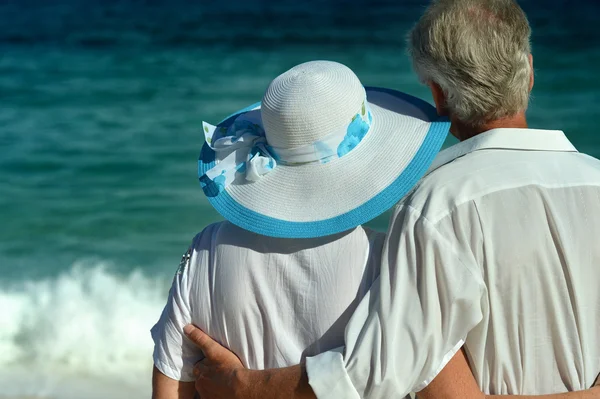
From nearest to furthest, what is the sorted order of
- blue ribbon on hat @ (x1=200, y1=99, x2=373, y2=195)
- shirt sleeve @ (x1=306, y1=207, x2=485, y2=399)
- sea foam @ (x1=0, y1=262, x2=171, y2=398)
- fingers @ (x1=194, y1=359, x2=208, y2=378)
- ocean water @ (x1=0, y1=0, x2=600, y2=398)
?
shirt sleeve @ (x1=306, y1=207, x2=485, y2=399), blue ribbon on hat @ (x1=200, y1=99, x2=373, y2=195), fingers @ (x1=194, y1=359, x2=208, y2=378), sea foam @ (x1=0, y1=262, x2=171, y2=398), ocean water @ (x1=0, y1=0, x2=600, y2=398)

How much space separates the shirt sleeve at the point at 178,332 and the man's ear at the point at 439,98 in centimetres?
56

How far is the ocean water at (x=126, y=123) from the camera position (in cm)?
456

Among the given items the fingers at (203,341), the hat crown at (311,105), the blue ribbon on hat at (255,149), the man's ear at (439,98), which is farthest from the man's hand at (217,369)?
the man's ear at (439,98)

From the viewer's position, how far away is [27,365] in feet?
14.1

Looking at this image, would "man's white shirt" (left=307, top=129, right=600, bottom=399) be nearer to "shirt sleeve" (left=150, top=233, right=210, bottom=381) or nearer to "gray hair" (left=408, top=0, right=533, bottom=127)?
"gray hair" (left=408, top=0, right=533, bottom=127)

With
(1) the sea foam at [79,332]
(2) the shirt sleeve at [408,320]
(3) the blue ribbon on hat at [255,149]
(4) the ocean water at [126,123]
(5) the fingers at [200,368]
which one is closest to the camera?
(2) the shirt sleeve at [408,320]

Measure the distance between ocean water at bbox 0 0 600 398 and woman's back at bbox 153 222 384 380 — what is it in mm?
2327

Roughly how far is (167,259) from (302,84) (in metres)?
3.83

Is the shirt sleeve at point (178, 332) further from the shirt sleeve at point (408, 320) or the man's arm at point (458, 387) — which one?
the man's arm at point (458, 387)

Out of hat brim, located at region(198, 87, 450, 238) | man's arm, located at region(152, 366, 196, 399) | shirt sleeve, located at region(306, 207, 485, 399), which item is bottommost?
man's arm, located at region(152, 366, 196, 399)

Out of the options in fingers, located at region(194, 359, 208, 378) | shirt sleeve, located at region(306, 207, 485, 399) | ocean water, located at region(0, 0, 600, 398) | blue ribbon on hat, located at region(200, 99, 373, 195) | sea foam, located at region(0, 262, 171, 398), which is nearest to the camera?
shirt sleeve, located at region(306, 207, 485, 399)

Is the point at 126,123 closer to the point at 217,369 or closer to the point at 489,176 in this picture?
the point at 217,369

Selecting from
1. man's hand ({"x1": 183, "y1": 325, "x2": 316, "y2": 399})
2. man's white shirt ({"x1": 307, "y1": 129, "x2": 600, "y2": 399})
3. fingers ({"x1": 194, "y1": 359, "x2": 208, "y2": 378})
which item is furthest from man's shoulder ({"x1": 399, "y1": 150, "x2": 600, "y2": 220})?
fingers ({"x1": 194, "y1": 359, "x2": 208, "y2": 378})

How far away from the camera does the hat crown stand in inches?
67.3
